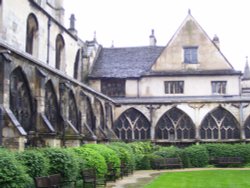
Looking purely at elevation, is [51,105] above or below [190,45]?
below

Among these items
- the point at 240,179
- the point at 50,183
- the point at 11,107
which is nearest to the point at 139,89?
the point at 240,179

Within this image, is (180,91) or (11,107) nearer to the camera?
(11,107)

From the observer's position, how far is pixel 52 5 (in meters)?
38.3

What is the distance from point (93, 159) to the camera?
59.9 ft

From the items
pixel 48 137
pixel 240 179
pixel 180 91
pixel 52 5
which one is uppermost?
pixel 52 5

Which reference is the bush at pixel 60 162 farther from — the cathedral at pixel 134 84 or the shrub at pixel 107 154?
the cathedral at pixel 134 84

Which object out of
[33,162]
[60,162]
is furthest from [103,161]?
[33,162]

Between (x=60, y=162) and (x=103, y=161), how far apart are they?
4.29 meters

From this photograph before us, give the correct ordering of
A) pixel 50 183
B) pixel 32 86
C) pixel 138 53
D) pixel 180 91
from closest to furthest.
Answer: pixel 50 183 < pixel 32 86 < pixel 180 91 < pixel 138 53

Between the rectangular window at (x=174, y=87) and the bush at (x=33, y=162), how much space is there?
92.8ft

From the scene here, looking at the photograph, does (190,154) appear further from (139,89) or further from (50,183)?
(50,183)

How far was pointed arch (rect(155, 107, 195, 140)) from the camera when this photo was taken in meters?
37.6

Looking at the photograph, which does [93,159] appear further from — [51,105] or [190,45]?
[190,45]

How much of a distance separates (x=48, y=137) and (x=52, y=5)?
69.5 ft
